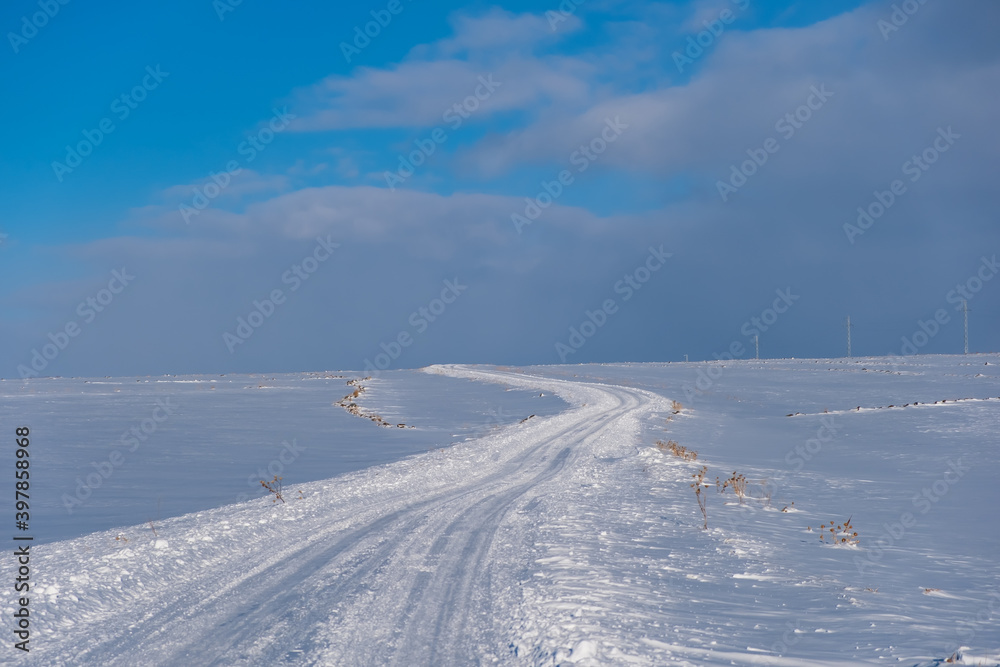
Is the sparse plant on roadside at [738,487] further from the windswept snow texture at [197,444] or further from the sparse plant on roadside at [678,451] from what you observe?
the windswept snow texture at [197,444]

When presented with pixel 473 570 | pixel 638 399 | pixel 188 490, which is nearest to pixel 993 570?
pixel 473 570

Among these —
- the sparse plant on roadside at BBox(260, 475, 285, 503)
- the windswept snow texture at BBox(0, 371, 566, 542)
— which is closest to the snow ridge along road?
the sparse plant on roadside at BBox(260, 475, 285, 503)

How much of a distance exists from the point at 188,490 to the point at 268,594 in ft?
27.9

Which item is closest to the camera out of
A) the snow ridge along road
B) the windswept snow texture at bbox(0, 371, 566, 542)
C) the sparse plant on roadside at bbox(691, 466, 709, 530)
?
the snow ridge along road

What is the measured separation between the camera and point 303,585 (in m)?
8.21

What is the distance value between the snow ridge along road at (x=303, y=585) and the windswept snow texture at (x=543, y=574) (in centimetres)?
3

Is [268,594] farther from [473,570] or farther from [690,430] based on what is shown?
[690,430]

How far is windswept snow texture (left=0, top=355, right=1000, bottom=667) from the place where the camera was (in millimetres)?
6387

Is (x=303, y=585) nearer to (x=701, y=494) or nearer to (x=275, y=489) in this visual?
(x=275, y=489)

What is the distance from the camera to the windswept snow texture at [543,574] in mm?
6387

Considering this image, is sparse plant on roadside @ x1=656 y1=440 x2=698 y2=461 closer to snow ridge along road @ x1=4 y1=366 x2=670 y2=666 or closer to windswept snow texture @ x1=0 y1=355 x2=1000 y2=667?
windswept snow texture @ x1=0 y1=355 x2=1000 y2=667

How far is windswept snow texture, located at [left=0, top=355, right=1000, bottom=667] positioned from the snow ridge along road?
0.03 metres

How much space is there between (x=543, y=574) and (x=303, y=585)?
295 cm

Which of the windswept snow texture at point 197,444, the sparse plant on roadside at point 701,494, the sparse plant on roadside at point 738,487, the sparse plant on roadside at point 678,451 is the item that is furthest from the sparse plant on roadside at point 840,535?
the windswept snow texture at point 197,444
